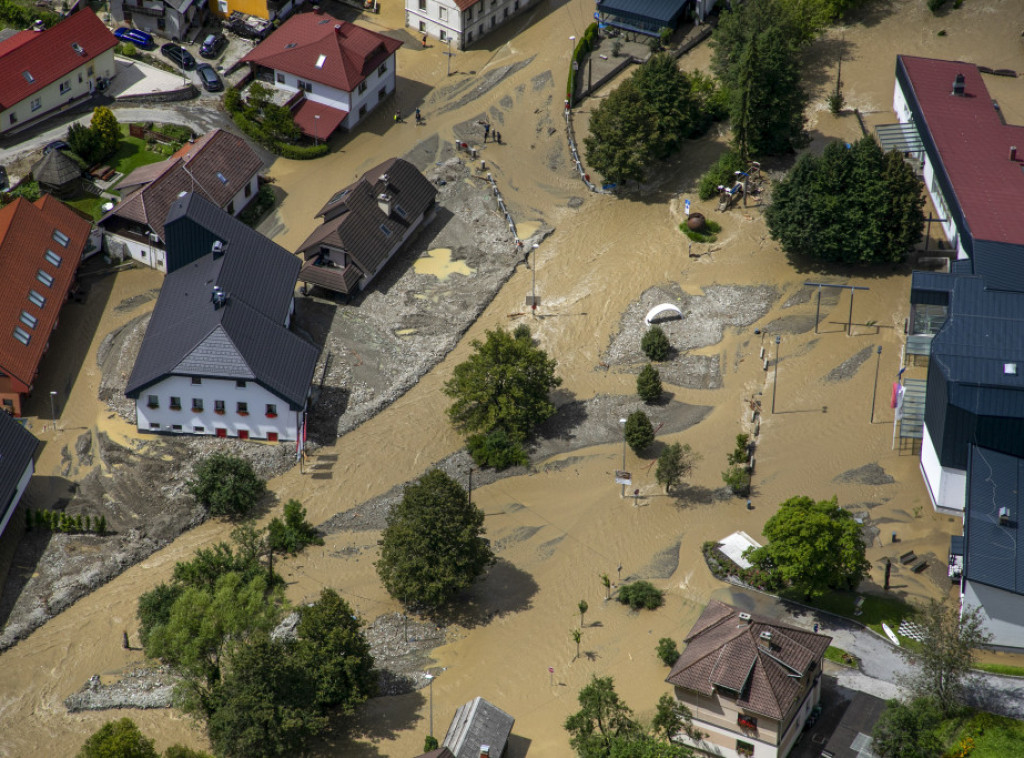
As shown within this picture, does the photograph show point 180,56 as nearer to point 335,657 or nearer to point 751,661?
point 335,657

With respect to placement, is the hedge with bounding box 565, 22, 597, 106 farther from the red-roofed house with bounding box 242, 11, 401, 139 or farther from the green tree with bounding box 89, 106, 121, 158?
the green tree with bounding box 89, 106, 121, 158

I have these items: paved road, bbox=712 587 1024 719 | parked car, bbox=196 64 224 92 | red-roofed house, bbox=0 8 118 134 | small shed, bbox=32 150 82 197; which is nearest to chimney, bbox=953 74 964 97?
paved road, bbox=712 587 1024 719

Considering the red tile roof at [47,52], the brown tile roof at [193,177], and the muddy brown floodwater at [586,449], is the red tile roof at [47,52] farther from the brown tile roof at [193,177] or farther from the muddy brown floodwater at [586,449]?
the muddy brown floodwater at [586,449]

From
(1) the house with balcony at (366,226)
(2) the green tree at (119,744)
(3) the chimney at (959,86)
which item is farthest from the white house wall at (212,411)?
(3) the chimney at (959,86)

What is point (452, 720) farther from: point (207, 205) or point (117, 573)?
point (207, 205)

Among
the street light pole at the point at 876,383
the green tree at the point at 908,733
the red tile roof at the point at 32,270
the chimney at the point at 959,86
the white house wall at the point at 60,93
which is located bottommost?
the street light pole at the point at 876,383

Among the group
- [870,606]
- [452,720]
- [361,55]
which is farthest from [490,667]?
[361,55]

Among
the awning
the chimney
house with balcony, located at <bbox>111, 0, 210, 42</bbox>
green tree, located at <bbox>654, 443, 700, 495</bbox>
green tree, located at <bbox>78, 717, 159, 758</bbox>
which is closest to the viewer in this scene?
green tree, located at <bbox>78, 717, 159, 758</bbox>
